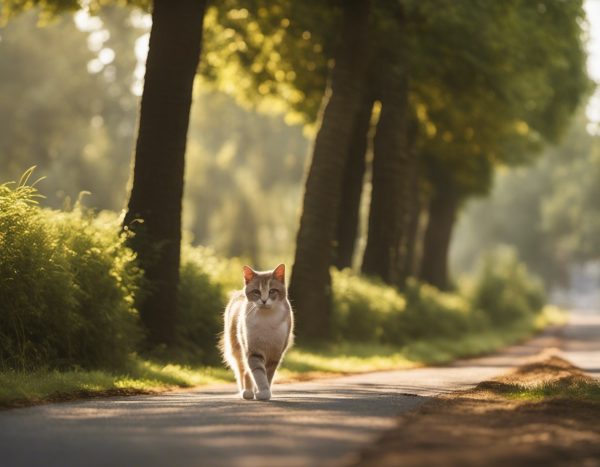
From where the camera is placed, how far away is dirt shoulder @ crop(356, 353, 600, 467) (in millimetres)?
7055

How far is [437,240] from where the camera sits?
52.8 m

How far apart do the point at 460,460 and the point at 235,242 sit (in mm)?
66297

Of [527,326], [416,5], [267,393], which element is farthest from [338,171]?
[527,326]

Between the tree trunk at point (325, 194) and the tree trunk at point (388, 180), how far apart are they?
6.13 metres

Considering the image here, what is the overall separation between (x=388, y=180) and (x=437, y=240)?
19886 mm

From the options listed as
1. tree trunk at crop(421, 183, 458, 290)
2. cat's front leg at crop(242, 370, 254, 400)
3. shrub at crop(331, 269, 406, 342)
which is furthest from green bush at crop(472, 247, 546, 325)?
cat's front leg at crop(242, 370, 254, 400)

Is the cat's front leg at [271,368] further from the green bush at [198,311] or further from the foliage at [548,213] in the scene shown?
the foliage at [548,213]

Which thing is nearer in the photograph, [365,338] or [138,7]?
[138,7]

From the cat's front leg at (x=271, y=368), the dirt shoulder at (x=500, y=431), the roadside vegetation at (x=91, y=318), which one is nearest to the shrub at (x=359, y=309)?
the roadside vegetation at (x=91, y=318)

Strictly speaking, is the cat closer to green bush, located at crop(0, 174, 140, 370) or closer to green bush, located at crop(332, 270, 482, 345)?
green bush, located at crop(0, 174, 140, 370)

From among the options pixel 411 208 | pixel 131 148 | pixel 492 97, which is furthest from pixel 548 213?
pixel 492 97

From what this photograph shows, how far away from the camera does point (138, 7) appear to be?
2694cm

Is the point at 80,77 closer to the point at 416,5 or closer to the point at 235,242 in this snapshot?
the point at 235,242

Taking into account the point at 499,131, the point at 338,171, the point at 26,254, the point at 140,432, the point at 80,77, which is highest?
the point at 80,77
